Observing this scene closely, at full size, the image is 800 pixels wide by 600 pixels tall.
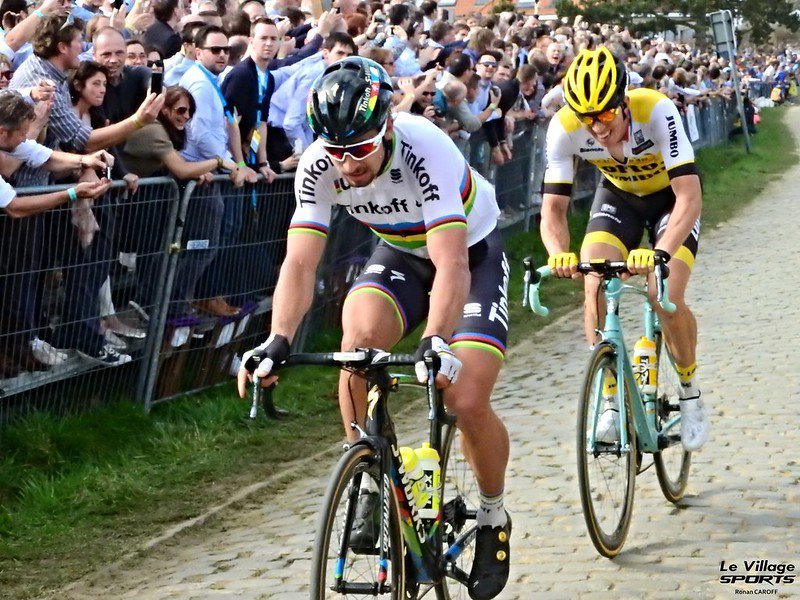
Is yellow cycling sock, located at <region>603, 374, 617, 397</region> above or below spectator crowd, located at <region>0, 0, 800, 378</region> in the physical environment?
below

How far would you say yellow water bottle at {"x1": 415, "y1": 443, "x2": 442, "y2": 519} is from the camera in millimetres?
4766

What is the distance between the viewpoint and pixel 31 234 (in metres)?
7.08

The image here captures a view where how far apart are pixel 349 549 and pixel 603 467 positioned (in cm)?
219

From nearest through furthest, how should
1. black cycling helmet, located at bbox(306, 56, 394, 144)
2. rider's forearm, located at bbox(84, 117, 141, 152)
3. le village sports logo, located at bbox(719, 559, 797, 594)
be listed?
black cycling helmet, located at bbox(306, 56, 394, 144) → le village sports logo, located at bbox(719, 559, 797, 594) → rider's forearm, located at bbox(84, 117, 141, 152)

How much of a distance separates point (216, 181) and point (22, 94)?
5.39 ft

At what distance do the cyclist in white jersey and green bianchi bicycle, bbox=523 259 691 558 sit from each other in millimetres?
655

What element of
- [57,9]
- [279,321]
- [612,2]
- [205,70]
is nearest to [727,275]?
[205,70]

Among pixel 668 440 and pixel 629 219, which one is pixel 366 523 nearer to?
pixel 668 440

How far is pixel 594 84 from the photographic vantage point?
636 cm

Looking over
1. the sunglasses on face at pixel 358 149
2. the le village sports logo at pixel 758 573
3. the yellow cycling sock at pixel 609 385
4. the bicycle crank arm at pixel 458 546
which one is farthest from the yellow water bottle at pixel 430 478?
the yellow cycling sock at pixel 609 385

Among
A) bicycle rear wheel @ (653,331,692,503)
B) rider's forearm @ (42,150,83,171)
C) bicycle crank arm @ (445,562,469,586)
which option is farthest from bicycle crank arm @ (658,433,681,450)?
rider's forearm @ (42,150,83,171)

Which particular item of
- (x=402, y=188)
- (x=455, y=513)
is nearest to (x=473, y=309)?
(x=402, y=188)

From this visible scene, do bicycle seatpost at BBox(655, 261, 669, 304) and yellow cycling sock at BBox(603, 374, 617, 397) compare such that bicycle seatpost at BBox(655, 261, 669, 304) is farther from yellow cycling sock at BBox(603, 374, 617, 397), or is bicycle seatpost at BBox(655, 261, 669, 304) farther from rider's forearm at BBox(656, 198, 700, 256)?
rider's forearm at BBox(656, 198, 700, 256)

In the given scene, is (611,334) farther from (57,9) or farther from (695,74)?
(695,74)
